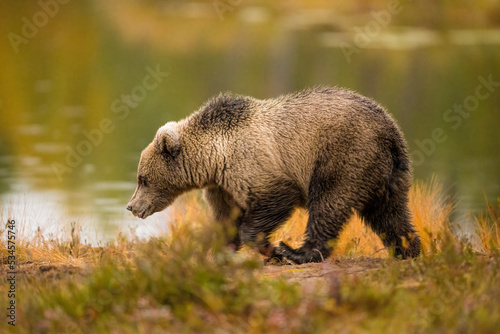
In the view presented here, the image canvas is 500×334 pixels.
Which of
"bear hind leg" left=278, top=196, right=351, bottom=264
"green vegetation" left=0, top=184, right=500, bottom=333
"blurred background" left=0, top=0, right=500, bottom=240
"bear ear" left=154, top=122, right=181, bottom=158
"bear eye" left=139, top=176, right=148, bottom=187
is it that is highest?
"blurred background" left=0, top=0, right=500, bottom=240

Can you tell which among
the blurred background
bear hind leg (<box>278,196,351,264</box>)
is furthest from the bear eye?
the blurred background

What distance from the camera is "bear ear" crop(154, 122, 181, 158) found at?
7.96 meters

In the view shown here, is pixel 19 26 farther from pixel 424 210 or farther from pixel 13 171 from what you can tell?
pixel 424 210

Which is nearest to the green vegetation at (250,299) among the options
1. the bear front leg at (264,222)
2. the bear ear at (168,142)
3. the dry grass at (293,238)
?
the bear front leg at (264,222)

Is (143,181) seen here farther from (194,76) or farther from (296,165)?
(194,76)

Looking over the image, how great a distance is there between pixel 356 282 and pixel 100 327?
170 centimetres

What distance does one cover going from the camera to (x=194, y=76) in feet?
97.8

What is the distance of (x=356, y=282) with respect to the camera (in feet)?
17.8

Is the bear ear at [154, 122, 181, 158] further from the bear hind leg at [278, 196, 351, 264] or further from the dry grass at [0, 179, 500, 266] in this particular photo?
the bear hind leg at [278, 196, 351, 264]

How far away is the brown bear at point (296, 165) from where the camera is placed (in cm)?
753

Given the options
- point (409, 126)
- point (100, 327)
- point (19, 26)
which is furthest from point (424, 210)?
point (19, 26)

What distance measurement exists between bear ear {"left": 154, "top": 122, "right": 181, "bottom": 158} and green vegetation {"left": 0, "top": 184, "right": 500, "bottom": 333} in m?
2.16

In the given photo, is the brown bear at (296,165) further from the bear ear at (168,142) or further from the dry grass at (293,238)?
the dry grass at (293,238)

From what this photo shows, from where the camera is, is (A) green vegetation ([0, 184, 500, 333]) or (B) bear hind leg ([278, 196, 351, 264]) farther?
(B) bear hind leg ([278, 196, 351, 264])
